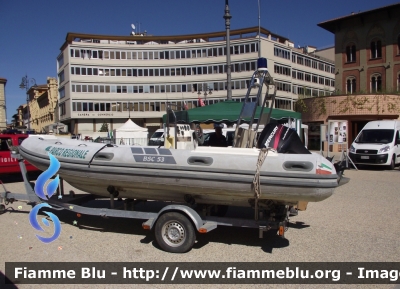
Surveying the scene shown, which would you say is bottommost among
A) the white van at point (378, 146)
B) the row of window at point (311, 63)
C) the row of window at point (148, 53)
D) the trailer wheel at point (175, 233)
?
the trailer wheel at point (175, 233)

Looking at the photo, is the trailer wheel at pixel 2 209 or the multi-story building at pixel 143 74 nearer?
the trailer wheel at pixel 2 209

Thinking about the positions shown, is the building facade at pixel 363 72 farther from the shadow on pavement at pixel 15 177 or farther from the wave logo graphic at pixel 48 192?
the wave logo graphic at pixel 48 192

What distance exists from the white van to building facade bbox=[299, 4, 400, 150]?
441 inches

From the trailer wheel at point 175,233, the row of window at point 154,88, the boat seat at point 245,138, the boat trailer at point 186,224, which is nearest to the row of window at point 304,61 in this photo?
the row of window at point 154,88

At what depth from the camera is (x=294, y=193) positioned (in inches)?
203

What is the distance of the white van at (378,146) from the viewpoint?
15.4 metres

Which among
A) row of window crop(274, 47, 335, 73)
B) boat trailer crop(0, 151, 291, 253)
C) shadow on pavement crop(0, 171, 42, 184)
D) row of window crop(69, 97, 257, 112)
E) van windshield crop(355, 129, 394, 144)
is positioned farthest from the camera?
row of window crop(69, 97, 257, 112)

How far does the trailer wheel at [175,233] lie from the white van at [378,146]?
1234 cm

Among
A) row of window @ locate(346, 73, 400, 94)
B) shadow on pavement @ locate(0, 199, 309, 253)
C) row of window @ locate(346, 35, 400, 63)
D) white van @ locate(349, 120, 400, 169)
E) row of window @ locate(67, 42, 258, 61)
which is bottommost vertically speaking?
shadow on pavement @ locate(0, 199, 309, 253)

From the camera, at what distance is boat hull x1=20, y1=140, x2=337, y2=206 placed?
202 inches

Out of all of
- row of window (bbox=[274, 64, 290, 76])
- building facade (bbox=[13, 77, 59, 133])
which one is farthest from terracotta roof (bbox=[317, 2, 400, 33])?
building facade (bbox=[13, 77, 59, 133])

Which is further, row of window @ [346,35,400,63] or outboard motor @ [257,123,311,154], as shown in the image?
row of window @ [346,35,400,63]

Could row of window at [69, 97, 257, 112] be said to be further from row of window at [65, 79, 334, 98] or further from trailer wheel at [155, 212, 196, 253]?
trailer wheel at [155, 212, 196, 253]

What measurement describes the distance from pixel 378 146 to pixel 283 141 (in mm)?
11744
